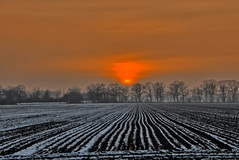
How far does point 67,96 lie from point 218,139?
162 meters

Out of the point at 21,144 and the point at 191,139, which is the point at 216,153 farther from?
the point at 21,144

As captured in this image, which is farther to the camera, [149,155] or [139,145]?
[139,145]

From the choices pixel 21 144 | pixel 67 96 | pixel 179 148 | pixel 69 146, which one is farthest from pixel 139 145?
pixel 67 96

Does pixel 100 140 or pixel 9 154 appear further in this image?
pixel 100 140

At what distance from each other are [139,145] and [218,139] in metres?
5.79

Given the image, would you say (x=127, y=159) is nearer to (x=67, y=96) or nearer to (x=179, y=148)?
(x=179, y=148)

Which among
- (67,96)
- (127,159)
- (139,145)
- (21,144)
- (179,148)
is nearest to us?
(127,159)

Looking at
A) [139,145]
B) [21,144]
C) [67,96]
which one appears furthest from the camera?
[67,96]

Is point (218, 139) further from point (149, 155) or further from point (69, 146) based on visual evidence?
point (69, 146)

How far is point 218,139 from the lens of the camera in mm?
21047

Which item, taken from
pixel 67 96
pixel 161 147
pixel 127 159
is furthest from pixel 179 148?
pixel 67 96

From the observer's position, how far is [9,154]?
53.7ft

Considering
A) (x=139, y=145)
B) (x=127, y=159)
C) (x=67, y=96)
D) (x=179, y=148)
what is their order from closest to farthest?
(x=127, y=159) → (x=179, y=148) → (x=139, y=145) → (x=67, y=96)

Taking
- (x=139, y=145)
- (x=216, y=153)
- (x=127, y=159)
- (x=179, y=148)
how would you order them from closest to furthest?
(x=127, y=159), (x=216, y=153), (x=179, y=148), (x=139, y=145)
